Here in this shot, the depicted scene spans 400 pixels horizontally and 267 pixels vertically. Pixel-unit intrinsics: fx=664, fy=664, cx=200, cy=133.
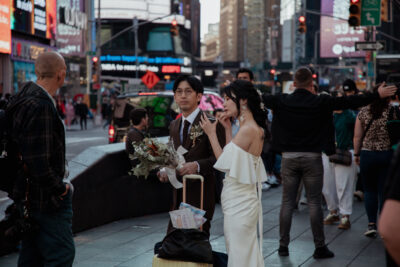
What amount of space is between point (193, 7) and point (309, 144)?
5451 inches

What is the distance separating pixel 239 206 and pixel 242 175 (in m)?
0.24

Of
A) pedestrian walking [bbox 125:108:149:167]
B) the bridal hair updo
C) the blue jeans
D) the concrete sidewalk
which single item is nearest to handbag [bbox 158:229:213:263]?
the bridal hair updo

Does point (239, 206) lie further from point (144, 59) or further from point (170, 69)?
point (170, 69)

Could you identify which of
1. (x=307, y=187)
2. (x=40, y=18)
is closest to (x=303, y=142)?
(x=307, y=187)

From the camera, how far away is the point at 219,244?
8078 mm

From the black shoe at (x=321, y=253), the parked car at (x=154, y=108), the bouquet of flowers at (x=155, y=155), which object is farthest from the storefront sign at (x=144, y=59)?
the bouquet of flowers at (x=155, y=155)

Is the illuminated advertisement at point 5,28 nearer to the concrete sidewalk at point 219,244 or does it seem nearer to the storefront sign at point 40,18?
the storefront sign at point 40,18

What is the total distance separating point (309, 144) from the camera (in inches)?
286

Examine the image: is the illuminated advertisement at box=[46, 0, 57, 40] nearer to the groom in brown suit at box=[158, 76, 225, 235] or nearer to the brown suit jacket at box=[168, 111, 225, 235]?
the groom in brown suit at box=[158, 76, 225, 235]

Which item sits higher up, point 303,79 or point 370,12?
point 370,12

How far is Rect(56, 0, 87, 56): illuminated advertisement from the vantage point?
44719 millimetres

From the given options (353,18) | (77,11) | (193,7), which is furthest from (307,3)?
(353,18)

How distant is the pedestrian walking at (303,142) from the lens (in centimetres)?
726

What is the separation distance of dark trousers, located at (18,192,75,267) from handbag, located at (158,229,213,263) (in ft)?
2.58
